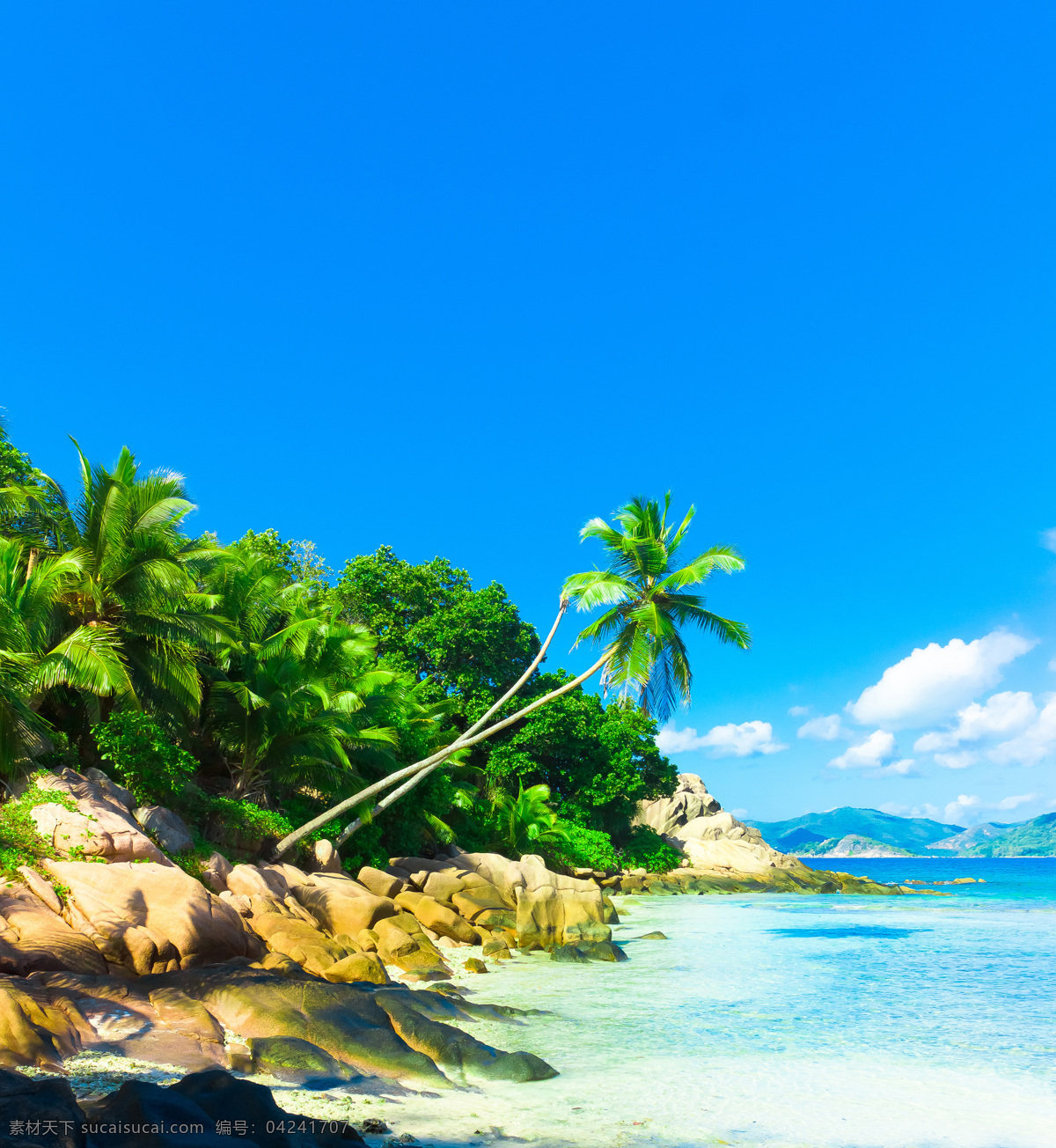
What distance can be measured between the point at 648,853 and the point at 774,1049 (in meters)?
31.8

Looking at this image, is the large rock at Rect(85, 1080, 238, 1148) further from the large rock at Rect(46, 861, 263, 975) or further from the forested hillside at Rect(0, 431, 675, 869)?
the forested hillside at Rect(0, 431, 675, 869)

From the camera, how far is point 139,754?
539 inches

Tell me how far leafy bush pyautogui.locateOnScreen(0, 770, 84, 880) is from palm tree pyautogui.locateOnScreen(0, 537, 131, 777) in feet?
1.69

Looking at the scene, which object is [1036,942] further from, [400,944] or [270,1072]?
[270,1072]

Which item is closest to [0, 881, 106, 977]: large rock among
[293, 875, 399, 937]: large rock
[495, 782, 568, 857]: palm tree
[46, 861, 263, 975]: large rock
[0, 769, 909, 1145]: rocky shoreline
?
[0, 769, 909, 1145]: rocky shoreline

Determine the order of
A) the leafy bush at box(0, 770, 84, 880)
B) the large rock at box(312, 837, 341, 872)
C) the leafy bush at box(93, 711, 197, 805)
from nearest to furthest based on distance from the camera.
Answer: the leafy bush at box(0, 770, 84, 880)
the leafy bush at box(93, 711, 197, 805)
the large rock at box(312, 837, 341, 872)

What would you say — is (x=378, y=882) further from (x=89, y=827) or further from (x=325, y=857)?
(x=89, y=827)

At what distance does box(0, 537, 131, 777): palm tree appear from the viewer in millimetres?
10867

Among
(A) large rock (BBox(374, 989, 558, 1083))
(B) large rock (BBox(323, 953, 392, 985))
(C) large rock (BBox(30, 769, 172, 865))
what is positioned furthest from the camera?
(C) large rock (BBox(30, 769, 172, 865))

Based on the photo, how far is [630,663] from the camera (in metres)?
17.9

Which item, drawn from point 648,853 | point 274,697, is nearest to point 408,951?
point 274,697

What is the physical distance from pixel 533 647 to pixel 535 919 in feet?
60.1

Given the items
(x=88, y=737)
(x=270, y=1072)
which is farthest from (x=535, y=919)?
(x=270, y=1072)

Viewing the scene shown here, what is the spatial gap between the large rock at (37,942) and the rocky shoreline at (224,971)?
0.02m
